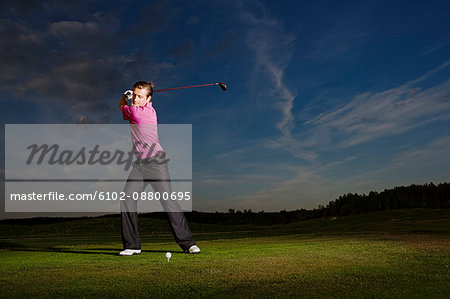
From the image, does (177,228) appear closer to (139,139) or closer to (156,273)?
(139,139)

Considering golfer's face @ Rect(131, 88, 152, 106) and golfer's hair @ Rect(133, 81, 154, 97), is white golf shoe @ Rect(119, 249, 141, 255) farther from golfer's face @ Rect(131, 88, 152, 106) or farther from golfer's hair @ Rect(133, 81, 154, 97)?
golfer's hair @ Rect(133, 81, 154, 97)

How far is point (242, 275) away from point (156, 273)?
1003 mm

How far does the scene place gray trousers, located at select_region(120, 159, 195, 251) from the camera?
290 inches

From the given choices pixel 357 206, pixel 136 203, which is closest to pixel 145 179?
pixel 136 203

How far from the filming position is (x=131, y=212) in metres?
7.50

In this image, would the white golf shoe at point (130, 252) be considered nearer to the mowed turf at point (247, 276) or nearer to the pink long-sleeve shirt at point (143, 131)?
the mowed turf at point (247, 276)

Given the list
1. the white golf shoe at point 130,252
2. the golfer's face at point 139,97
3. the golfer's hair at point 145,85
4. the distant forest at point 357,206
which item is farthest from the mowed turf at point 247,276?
the distant forest at point 357,206

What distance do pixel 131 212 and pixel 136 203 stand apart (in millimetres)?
181

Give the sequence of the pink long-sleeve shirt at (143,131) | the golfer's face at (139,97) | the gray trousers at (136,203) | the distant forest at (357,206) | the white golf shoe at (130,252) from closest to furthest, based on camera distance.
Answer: the white golf shoe at (130,252)
the gray trousers at (136,203)
the pink long-sleeve shirt at (143,131)
the golfer's face at (139,97)
the distant forest at (357,206)

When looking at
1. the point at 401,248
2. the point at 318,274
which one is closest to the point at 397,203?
the point at 401,248

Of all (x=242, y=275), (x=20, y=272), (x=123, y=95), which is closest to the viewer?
(x=242, y=275)

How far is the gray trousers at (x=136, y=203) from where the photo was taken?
737cm

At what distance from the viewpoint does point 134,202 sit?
7512mm

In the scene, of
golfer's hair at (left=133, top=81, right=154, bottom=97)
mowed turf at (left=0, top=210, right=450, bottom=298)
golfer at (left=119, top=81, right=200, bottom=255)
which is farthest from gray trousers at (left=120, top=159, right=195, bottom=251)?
golfer's hair at (left=133, top=81, right=154, bottom=97)
